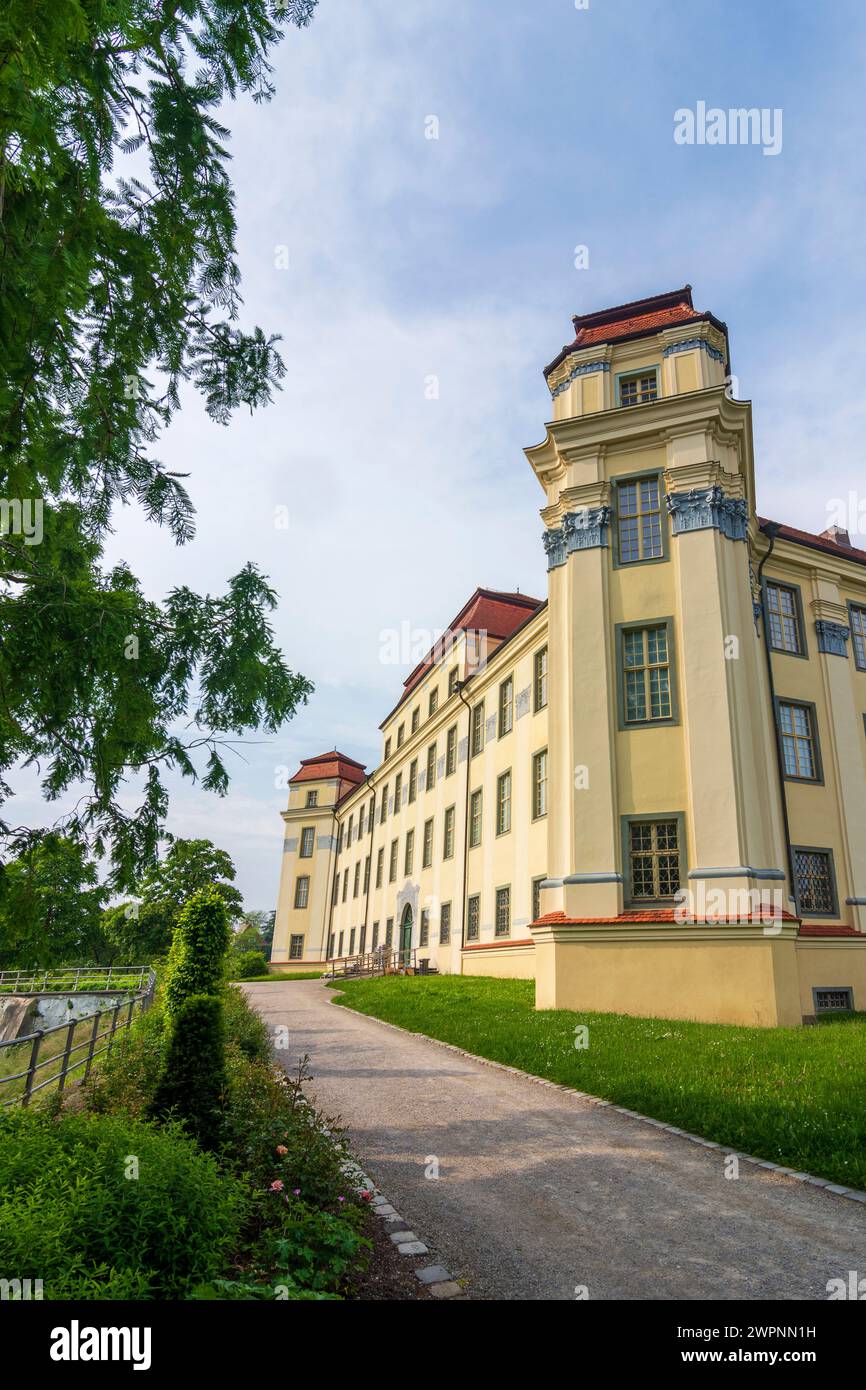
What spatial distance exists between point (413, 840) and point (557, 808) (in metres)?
20.6

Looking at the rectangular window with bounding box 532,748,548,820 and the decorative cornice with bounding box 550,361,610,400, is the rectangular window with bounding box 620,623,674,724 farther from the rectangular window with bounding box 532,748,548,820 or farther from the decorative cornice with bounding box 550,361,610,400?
the decorative cornice with bounding box 550,361,610,400

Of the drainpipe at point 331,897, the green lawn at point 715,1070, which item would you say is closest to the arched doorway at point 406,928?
the drainpipe at point 331,897

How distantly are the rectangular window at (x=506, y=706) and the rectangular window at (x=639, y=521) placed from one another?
30.3 feet

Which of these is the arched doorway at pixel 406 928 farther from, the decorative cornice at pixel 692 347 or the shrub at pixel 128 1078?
the decorative cornice at pixel 692 347

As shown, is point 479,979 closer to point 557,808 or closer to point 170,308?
point 557,808

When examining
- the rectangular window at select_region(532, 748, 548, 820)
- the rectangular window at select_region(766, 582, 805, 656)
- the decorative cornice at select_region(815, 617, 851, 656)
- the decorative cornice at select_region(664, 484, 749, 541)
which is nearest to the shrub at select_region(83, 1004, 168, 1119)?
the rectangular window at select_region(532, 748, 548, 820)

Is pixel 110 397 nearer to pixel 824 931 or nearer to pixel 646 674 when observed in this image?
pixel 646 674

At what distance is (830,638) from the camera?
21828mm

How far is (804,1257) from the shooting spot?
15.8 feet

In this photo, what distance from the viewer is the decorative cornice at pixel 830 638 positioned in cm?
2173

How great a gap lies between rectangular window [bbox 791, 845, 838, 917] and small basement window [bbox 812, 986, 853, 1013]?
6.11 feet

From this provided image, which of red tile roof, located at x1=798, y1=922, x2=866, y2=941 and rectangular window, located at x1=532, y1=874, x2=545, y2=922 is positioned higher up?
rectangular window, located at x1=532, y1=874, x2=545, y2=922

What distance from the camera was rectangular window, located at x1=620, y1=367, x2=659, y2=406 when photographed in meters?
19.2
